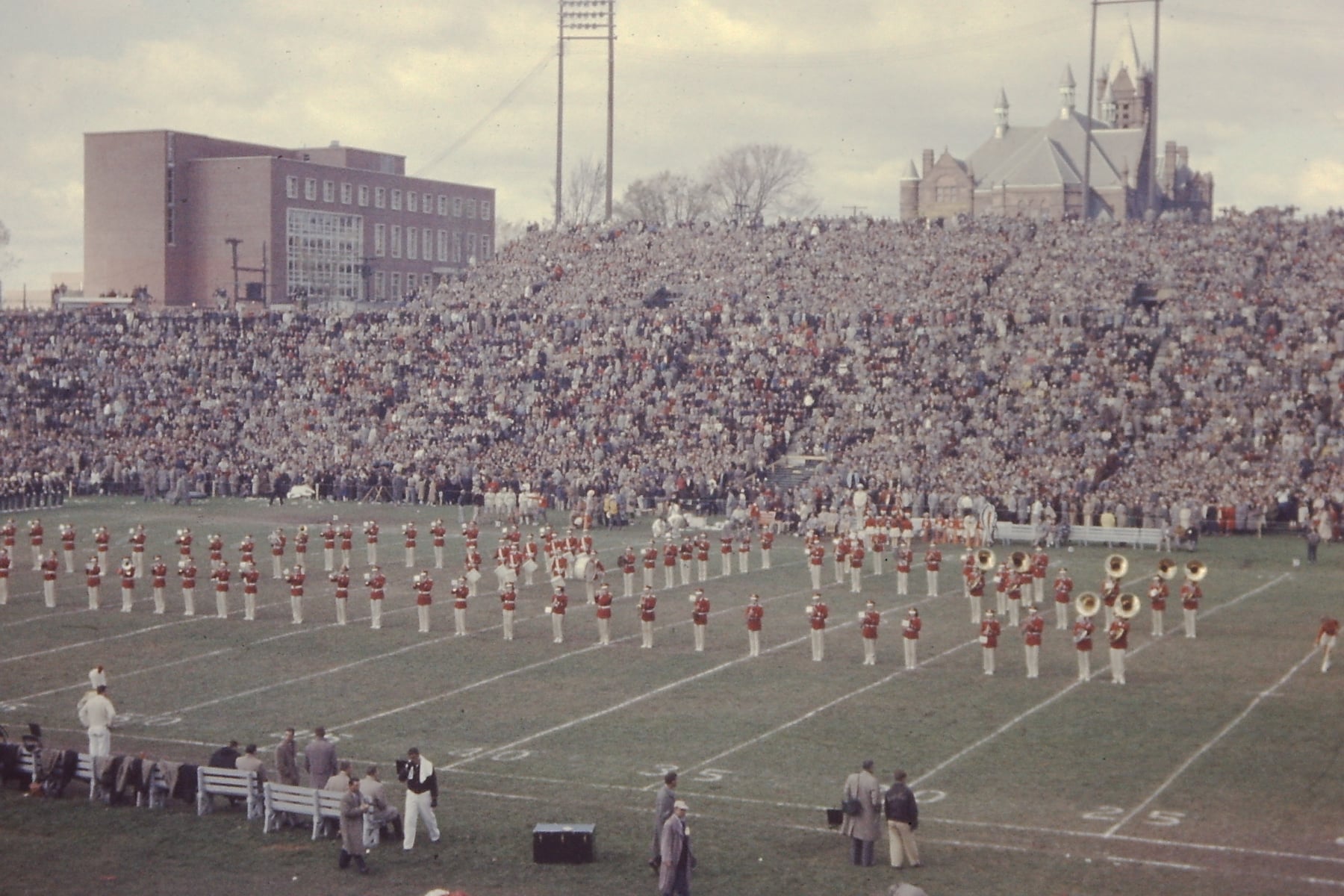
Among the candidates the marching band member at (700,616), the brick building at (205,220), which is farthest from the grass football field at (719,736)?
the brick building at (205,220)

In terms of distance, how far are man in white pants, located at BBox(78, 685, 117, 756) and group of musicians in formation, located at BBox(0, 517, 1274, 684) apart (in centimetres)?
783

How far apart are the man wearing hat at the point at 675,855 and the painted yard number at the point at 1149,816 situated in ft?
13.9

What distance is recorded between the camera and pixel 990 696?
1970 centimetres

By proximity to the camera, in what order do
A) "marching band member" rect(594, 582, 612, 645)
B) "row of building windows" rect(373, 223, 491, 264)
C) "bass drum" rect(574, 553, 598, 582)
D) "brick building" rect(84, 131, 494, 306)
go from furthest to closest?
"row of building windows" rect(373, 223, 491, 264)
"brick building" rect(84, 131, 494, 306)
"bass drum" rect(574, 553, 598, 582)
"marching band member" rect(594, 582, 612, 645)

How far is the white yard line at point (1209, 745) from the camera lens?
48.4 feet

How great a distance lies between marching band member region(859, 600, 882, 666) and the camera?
70.3 feet

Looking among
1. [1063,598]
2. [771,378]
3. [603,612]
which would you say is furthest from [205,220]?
[1063,598]

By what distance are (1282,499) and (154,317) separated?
119ft

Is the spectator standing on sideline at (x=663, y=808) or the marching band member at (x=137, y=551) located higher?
the marching band member at (x=137, y=551)

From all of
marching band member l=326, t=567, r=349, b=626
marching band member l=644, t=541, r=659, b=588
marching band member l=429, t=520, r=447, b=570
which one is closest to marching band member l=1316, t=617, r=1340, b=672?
marching band member l=644, t=541, r=659, b=588

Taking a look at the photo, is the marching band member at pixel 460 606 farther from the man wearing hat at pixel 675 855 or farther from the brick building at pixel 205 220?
the brick building at pixel 205 220

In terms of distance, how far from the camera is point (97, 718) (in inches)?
636

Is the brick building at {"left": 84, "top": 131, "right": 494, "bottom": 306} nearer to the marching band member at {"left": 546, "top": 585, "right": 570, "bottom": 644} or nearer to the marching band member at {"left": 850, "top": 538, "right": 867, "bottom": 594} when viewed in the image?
the marching band member at {"left": 850, "top": 538, "right": 867, "bottom": 594}

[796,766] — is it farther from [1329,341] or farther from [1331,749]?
[1329,341]
